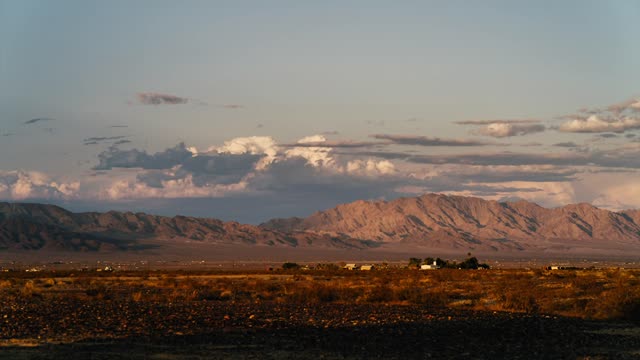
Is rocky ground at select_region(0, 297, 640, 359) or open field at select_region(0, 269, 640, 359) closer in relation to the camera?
rocky ground at select_region(0, 297, 640, 359)

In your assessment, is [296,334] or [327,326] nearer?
[296,334]

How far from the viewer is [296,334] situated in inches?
1102

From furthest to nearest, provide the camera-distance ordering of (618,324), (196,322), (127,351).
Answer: (618,324) < (196,322) < (127,351)

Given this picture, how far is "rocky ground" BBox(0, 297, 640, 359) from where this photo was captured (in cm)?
2386

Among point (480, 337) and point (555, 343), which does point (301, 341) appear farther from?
point (555, 343)

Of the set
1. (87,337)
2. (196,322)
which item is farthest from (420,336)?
(87,337)

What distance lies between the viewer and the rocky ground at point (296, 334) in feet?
78.3

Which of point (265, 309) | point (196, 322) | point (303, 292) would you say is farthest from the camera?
point (303, 292)

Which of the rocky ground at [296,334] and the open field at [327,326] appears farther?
the open field at [327,326]

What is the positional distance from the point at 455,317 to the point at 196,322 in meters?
10.3

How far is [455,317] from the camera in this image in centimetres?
3459

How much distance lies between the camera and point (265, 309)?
38625 mm

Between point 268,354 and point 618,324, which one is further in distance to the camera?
point 618,324

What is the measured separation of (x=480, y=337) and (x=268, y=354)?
7913 mm
